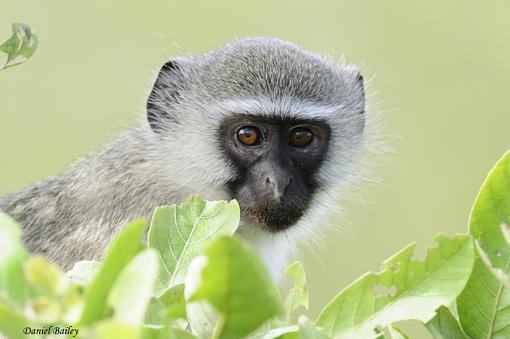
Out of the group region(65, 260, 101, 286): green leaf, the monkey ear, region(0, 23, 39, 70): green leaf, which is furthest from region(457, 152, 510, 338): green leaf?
the monkey ear

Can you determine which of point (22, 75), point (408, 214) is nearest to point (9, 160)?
point (22, 75)

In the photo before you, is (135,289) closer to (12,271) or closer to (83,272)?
(12,271)

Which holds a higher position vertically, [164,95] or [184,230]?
[184,230]

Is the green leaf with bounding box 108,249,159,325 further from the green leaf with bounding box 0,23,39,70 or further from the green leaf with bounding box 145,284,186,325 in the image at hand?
the green leaf with bounding box 0,23,39,70

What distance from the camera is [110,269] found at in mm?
1006

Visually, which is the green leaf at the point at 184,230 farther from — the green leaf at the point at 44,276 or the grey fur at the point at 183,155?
the grey fur at the point at 183,155

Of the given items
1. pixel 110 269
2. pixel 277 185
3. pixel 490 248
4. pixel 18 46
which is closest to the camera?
pixel 110 269

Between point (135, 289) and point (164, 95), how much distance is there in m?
3.07

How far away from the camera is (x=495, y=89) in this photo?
7.31 metres

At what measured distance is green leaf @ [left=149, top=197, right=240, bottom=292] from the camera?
58.7 inches

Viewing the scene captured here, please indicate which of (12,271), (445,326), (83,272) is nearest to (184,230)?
(83,272)

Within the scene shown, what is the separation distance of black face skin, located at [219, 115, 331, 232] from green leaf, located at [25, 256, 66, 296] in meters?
2.41

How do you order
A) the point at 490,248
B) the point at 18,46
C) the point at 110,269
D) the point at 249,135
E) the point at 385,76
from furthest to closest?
the point at 385,76 < the point at 249,135 < the point at 18,46 < the point at 490,248 < the point at 110,269

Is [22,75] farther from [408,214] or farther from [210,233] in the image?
[210,233]
